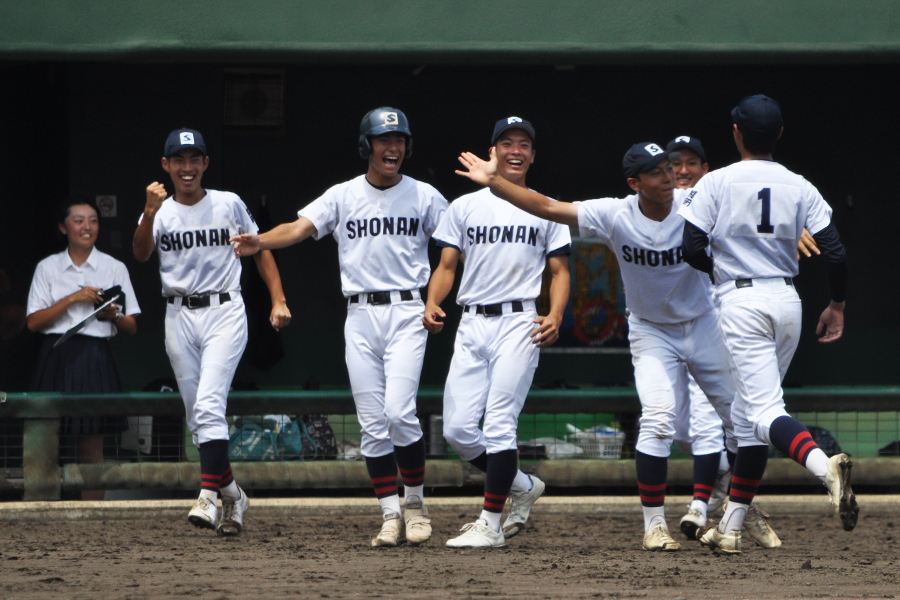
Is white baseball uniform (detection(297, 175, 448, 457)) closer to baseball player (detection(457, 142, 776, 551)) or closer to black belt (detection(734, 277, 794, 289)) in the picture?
baseball player (detection(457, 142, 776, 551))

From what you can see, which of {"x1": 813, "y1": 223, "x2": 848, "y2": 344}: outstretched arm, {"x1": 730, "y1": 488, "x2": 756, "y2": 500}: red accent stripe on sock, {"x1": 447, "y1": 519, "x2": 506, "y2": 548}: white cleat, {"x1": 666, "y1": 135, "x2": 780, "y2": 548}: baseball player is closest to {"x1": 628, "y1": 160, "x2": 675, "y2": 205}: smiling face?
{"x1": 813, "y1": 223, "x2": 848, "y2": 344}: outstretched arm

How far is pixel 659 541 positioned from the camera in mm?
4703

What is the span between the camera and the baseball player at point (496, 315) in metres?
4.88

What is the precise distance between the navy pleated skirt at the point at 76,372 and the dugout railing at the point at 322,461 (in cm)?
25

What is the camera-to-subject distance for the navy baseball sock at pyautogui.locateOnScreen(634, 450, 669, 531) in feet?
15.5

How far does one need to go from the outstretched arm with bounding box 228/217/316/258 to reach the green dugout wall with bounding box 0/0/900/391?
165 centimetres

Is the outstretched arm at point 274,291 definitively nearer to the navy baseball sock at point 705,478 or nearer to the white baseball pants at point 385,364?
the white baseball pants at point 385,364

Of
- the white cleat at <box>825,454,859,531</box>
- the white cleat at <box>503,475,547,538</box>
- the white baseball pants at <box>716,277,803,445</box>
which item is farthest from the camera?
the white cleat at <box>503,475,547,538</box>

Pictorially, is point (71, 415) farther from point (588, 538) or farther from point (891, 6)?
point (891, 6)

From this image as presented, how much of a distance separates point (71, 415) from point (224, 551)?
68.9 inches

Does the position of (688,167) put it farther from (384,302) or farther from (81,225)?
(81,225)

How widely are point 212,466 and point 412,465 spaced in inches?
38.0

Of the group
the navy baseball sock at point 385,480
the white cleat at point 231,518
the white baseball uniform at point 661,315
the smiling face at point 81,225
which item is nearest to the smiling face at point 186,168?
the smiling face at point 81,225

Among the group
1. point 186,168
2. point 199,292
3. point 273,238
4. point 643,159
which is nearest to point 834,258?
point 643,159
